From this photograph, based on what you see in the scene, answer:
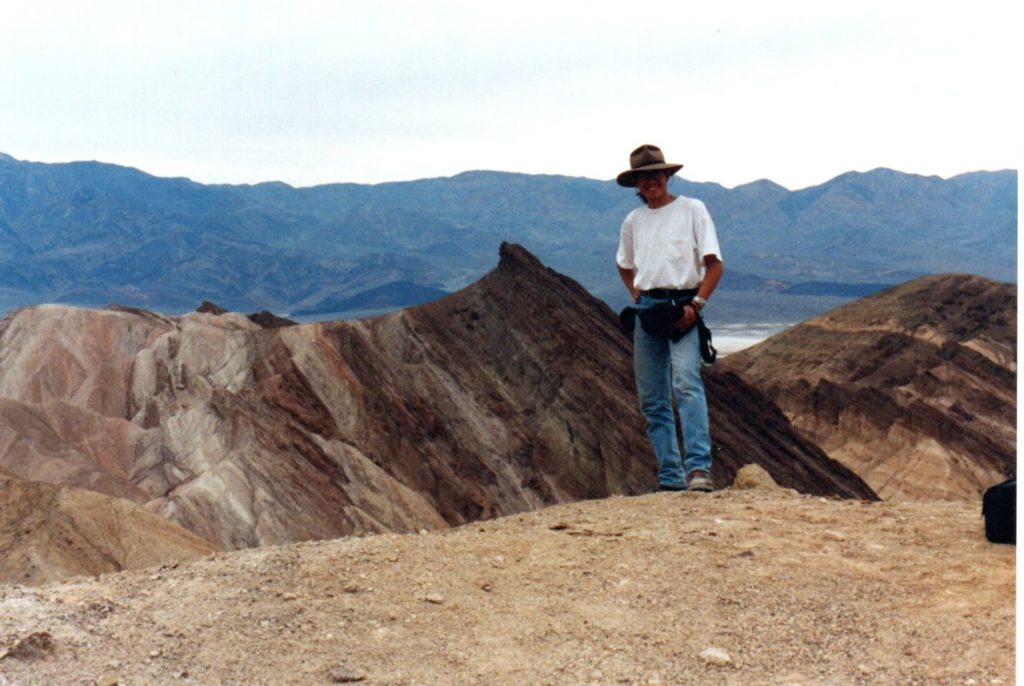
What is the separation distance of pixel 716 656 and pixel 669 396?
3045 mm

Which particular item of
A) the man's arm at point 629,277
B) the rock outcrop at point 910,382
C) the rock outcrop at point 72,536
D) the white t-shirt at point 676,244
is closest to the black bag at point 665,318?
the white t-shirt at point 676,244

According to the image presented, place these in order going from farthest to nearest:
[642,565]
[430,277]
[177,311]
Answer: [430,277], [177,311], [642,565]

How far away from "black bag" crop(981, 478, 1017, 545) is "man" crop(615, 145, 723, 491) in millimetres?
1746

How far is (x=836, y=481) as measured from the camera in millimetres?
28281

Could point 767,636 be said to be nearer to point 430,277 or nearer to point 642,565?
point 642,565

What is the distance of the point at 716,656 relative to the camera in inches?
157

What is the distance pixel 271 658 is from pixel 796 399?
3724 cm

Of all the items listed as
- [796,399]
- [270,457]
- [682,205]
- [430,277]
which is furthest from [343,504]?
[430,277]

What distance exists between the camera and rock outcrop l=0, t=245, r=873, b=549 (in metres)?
21.2

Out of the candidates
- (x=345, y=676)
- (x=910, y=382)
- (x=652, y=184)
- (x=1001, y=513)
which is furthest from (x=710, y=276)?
(x=910, y=382)

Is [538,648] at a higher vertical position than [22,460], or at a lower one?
higher

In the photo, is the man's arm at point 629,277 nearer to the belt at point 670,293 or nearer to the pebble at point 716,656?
the belt at point 670,293

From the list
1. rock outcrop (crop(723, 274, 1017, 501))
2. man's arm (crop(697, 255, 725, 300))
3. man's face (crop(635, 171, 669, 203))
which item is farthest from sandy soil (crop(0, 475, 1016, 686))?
rock outcrop (crop(723, 274, 1017, 501))

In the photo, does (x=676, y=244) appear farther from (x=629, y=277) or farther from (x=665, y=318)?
(x=629, y=277)
